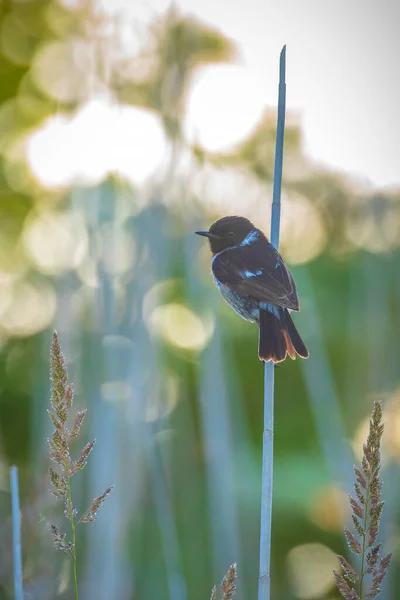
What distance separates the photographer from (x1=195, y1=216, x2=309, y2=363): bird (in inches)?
93.7

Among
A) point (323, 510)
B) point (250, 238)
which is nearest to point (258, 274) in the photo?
point (250, 238)

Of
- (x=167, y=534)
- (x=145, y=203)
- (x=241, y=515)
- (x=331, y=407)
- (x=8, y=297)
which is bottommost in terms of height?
(x=241, y=515)

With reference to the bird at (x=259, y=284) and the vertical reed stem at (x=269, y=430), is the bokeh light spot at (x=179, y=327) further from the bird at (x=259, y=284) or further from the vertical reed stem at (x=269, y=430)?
the vertical reed stem at (x=269, y=430)

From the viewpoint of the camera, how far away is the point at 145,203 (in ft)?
13.7

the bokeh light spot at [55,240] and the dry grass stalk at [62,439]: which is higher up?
the bokeh light spot at [55,240]

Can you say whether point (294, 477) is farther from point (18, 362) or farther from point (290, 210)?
point (18, 362)

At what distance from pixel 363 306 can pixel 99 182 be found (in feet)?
7.46

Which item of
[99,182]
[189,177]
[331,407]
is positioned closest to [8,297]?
[99,182]

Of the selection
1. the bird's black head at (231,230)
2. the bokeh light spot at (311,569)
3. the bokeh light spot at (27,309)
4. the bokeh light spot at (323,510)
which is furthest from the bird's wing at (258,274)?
the bokeh light spot at (27,309)

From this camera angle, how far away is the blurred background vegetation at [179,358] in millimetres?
3809

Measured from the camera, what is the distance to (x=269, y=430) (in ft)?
5.02

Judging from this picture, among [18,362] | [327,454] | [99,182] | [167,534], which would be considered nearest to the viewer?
[167,534]

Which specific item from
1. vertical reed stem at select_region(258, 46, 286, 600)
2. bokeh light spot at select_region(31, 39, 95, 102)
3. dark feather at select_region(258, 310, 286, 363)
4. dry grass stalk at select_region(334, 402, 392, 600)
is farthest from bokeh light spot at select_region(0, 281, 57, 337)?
dry grass stalk at select_region(334, 402, 392, 600)

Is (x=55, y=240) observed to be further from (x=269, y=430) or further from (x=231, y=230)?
(x=269, y=430)
